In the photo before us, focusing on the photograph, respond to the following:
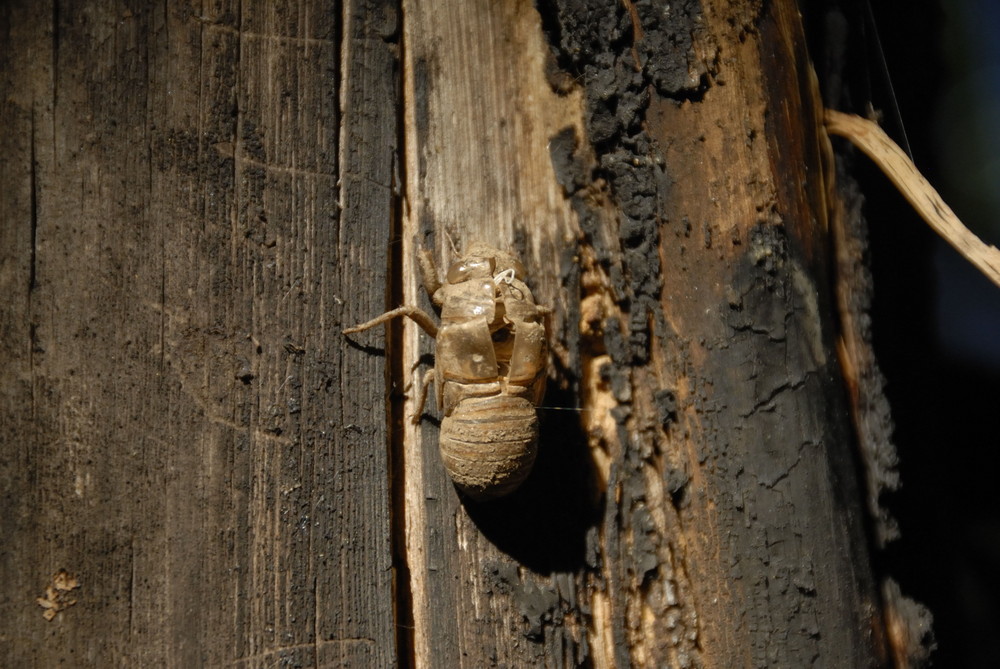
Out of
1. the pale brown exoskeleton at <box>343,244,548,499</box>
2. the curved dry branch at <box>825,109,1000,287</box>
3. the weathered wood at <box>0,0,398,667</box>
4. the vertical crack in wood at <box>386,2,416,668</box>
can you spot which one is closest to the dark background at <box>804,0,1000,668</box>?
the curved dry branch at <box>825,109,1000,287</box>

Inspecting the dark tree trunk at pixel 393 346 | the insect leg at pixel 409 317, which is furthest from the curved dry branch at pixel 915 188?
the insect leg at pixel 409 317

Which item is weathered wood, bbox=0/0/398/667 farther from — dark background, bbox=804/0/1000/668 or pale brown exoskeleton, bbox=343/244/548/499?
dark background, bbox=804/0/1000/668

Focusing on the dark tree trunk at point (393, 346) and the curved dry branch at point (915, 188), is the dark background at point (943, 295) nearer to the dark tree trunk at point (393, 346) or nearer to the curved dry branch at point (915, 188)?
the curved dry branch at point (915, 188)

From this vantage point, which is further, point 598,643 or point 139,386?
point 598,643

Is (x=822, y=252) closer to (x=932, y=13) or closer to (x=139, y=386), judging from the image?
(x=932, y=13)

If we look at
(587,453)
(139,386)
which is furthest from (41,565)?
(587,453)
